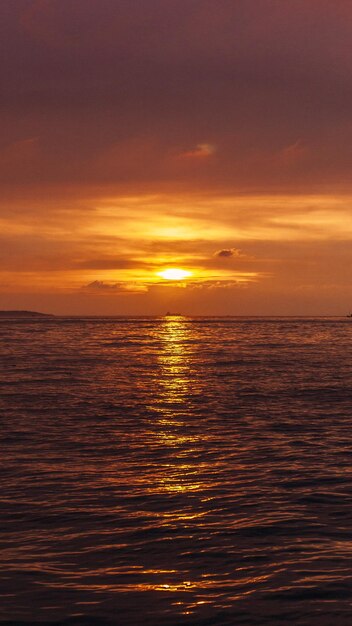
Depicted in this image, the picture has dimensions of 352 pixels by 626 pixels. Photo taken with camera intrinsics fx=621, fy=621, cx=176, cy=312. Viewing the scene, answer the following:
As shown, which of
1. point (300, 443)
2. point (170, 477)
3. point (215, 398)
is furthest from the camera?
point (215, 398)

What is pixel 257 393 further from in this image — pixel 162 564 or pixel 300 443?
pixel 162 564

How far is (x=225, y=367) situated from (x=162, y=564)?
46.7 meters

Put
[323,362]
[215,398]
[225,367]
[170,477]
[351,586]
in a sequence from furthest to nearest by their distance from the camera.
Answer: [323,362], [225,367], [215,398], [170,477], [351,586]

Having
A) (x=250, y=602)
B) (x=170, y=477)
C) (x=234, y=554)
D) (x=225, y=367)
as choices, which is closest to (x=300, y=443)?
(x=170, y=477)

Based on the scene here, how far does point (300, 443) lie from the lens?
22.4 meters

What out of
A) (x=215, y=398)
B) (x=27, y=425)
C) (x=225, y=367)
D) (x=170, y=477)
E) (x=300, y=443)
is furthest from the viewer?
(x=225, y=367)

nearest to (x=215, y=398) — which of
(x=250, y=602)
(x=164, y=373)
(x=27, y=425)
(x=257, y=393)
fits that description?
(x=257, y=393)

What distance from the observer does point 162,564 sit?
1147 centimetres

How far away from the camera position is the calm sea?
9.90m

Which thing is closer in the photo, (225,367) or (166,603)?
(166,603)

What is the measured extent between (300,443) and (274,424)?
4259 millimetres

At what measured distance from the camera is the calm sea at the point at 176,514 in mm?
9898

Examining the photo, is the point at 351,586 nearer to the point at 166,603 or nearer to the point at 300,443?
the point at 166,603

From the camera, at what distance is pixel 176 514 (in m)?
14.5
